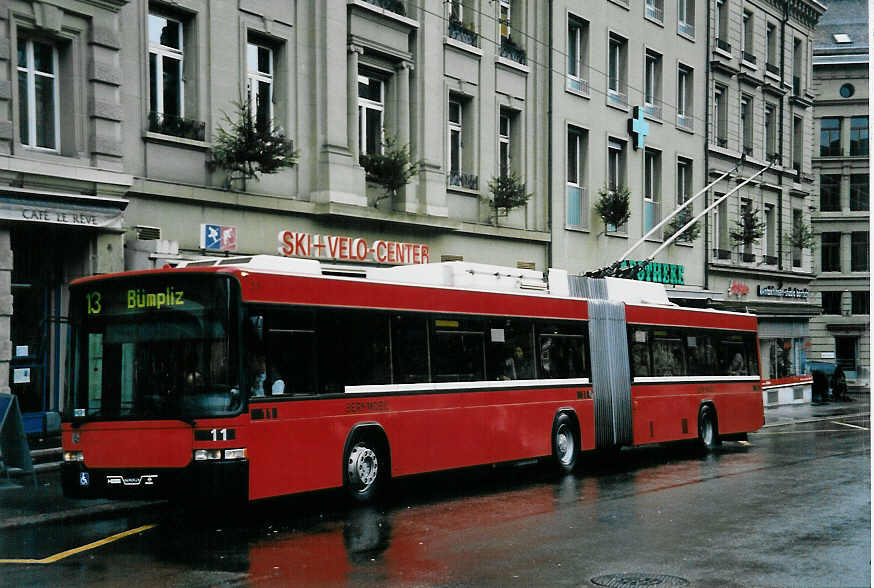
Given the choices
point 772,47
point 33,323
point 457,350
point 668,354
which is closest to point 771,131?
point 772,47

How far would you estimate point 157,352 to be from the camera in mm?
12422

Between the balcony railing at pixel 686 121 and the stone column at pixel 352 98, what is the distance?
18581 millimetres

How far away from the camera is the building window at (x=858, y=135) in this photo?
74125 mm

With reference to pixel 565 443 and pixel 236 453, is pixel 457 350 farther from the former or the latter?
pixel 236 453

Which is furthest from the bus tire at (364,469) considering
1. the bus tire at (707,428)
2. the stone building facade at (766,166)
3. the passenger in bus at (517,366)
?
the stone building facade at (766,166)

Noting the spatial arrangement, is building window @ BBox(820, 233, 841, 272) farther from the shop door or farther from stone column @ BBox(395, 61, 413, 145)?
the shop door

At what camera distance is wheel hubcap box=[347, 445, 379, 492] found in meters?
14.0

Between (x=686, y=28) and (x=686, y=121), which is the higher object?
(x=686, y=28)

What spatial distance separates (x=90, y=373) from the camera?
41.8 ft

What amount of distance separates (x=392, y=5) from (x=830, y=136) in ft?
185

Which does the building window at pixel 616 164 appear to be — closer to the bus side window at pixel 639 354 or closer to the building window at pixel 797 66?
the bus side window at pixel 639 354

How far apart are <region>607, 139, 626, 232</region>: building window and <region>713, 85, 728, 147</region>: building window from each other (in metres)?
8.31

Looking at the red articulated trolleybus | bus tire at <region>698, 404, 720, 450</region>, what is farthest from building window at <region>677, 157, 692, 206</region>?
the red articulated trolleybus

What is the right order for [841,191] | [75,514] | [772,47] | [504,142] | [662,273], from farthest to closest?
[841,191] < [772,47] < [662,273] < [504,142] < [75,514]
